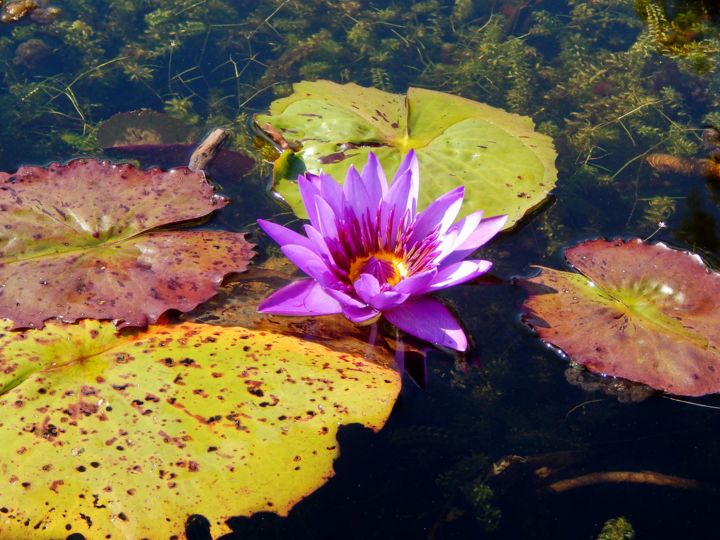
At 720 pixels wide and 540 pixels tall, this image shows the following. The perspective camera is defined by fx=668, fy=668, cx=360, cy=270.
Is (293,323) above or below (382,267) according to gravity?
below

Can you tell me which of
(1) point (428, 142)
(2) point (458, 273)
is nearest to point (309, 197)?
(2) point (458, 273)

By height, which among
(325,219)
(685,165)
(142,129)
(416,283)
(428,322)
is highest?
(325,219)

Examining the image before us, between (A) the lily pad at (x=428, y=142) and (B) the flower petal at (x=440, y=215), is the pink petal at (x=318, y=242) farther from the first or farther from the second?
(A) the lily pad at (x=428, y=142)

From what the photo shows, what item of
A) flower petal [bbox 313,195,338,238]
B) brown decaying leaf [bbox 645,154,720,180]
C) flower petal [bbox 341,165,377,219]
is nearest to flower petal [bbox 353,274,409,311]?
flower petal [bbox 313,195,338,238]

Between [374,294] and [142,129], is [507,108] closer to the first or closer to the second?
[142,129]

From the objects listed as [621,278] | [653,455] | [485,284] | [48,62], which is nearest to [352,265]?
[485,284]

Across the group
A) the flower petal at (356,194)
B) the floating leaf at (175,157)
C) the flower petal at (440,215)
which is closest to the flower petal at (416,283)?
the flower petal at (440,215)

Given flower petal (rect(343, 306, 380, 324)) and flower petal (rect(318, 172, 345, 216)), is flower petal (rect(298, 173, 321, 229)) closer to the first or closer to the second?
flower petal (rect(318, 172, 345, 216))
